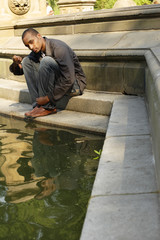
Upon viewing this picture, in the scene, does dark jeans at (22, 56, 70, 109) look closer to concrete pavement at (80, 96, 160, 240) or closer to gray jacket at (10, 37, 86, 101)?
gray jacket at (10, 37, 86, 101)

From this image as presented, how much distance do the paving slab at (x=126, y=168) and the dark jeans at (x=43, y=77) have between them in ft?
5.21

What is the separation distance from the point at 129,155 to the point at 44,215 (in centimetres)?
66

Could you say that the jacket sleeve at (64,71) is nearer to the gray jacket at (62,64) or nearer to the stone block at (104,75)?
the gray jacket at (62,64)

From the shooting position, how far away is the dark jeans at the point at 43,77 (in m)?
3.83

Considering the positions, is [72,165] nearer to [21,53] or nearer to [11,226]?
[11,226]

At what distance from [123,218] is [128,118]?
164 centimetres

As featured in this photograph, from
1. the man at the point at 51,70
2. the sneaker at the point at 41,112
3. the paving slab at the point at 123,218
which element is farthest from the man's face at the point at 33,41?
the paving slab at the point at 123,218

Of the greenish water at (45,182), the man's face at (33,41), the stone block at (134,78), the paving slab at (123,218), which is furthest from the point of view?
the stone block at (134,78)

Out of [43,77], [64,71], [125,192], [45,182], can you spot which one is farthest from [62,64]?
[125,192]

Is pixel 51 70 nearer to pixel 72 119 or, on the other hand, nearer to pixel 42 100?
pixel 42 100

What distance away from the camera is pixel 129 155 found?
216 centimetres

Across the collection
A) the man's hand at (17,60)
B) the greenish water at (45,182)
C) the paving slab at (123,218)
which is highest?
the man's hand at (17,60)

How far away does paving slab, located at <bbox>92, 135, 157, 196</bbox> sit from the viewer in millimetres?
A: 1741

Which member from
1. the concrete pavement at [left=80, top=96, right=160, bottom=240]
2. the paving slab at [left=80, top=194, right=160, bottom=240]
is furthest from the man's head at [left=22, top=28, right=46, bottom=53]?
the paving slab at [left=80, top=194, right=160, bottom=240]
